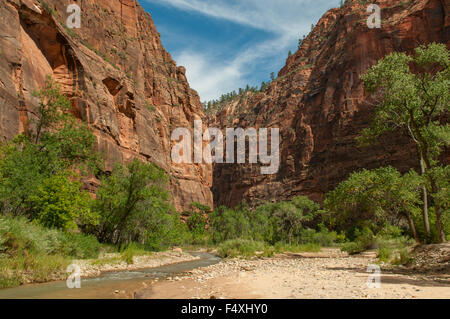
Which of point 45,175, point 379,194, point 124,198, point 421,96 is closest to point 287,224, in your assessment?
point 124,198

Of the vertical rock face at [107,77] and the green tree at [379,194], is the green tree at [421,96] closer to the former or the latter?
the green tree at [379,194]

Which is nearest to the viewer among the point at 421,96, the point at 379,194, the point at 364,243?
the point at 379,194

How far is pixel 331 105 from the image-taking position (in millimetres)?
70688

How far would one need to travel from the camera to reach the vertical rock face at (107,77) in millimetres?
25406

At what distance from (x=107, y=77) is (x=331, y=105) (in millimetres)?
49633

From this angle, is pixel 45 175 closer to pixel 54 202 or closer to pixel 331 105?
pixel 54 202

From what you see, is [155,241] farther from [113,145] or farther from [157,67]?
[157,67]

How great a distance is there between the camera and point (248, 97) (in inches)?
4806


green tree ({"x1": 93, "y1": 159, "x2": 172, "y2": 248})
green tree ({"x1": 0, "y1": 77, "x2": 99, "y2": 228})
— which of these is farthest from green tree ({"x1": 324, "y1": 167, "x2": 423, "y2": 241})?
green tree ({"x1": 93, "y1": 159, "x2": 172, "y2": 248})

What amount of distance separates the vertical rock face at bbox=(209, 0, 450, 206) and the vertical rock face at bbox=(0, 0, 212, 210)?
1957cm

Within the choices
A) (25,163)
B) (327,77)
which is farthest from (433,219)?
(327,77)

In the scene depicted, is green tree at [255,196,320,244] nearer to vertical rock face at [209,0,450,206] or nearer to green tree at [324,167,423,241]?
vertical rock face at [209,0,450,206]
